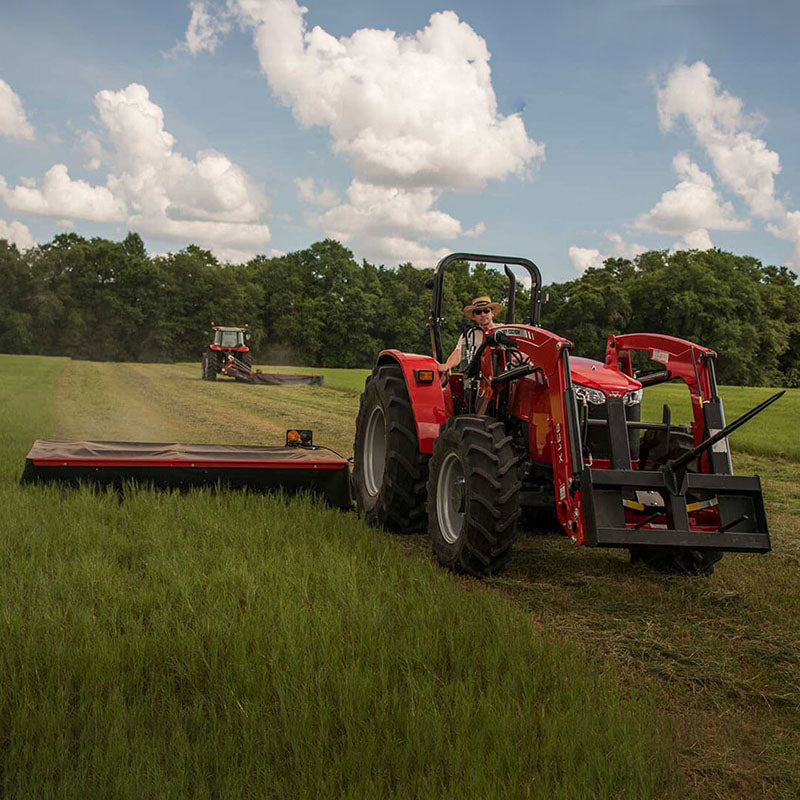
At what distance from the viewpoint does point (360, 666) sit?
308 centimetres

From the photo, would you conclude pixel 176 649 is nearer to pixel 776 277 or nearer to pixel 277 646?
pixel 277 646

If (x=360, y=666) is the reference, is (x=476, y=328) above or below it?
above

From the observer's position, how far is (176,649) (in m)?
3.22

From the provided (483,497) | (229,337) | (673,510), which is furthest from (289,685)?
(229,337)

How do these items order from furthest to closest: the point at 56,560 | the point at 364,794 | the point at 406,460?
the point at 406,460 → the point at 56,560 → the point at 364,794

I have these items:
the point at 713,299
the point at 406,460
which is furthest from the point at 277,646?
the point at 713,299

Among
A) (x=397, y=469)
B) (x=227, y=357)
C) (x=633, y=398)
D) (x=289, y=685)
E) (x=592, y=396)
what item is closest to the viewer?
(x=289, y=685)

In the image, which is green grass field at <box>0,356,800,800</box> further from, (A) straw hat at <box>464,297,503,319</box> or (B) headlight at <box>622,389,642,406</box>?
(A) straw hat at <box>464,297,503,319</box>

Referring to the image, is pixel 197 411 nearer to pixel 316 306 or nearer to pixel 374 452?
pixel 374 452

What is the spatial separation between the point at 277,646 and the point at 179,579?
993 millimetres

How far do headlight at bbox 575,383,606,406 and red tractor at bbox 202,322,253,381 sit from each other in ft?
71.3

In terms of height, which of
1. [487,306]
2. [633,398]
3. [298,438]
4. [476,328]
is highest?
[487,306]

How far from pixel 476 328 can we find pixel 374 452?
1.68 m

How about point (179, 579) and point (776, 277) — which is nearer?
point (179, 579)
